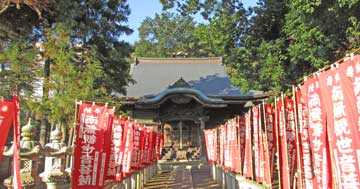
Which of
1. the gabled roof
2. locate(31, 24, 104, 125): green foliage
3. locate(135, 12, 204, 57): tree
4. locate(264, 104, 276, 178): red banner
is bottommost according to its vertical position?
locate(264, 104, 276, 178): red banner

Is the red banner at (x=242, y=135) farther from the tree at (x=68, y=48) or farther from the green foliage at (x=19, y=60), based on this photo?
the green foliage at (x=19, y=60)

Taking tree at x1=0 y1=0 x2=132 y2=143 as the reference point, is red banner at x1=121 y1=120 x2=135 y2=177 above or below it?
below

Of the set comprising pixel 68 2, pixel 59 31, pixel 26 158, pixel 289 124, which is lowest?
pixel 26 158

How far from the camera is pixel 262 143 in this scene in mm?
8328

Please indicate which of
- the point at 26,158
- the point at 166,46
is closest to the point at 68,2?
the point at 26,158

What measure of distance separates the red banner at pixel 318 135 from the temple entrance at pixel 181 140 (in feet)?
61.0

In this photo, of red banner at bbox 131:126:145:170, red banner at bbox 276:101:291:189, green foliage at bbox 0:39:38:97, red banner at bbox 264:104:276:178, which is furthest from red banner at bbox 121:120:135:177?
green foliage at bbox 0:39:38:97

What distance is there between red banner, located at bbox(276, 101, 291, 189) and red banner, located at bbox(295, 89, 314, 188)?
20.9 inches

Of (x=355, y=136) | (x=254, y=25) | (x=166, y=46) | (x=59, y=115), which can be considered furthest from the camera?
(x=166, y=46)

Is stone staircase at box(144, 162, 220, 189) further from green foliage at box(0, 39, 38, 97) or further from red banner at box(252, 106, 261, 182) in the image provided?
green foliage at box(0, 39, 38, 97)

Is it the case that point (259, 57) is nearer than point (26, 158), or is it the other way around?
point (26, 158)

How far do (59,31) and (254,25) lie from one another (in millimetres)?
7148

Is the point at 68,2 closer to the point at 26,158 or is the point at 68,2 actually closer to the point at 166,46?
the point at 26,158

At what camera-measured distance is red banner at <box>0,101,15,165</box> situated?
462 cm
